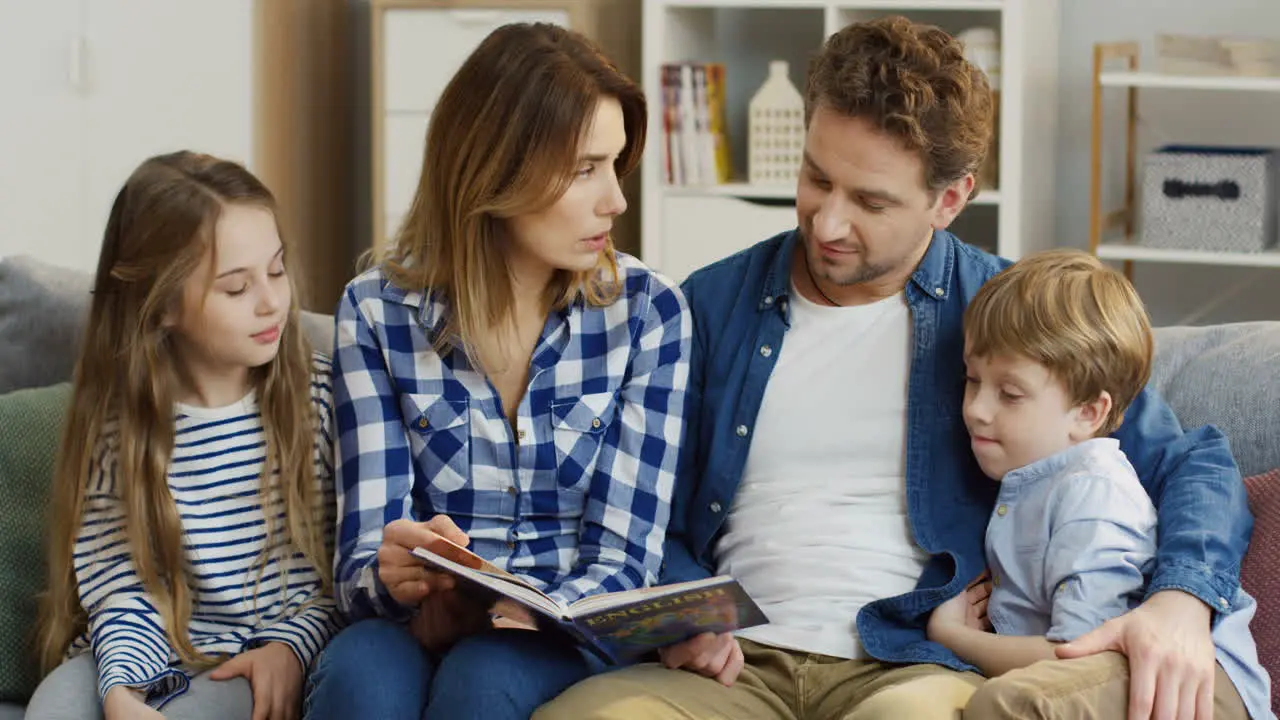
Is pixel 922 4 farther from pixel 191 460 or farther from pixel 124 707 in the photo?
pixel 124 707

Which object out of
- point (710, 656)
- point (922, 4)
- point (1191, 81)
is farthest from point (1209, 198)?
point (710, 656)

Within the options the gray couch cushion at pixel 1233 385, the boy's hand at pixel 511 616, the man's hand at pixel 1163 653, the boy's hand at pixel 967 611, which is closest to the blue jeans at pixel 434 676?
the boy's hand at pixel 511 616

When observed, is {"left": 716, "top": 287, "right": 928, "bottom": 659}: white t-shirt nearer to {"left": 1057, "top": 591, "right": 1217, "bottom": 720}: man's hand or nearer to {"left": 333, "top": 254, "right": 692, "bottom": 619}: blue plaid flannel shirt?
{"left": 333, "top": 254, "right": 692, "bottom": 619}: blue plaid flannel shirt

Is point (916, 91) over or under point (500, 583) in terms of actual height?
over

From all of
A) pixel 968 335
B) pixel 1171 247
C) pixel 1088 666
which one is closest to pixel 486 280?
pixel 968 335

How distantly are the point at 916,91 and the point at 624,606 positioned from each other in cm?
61

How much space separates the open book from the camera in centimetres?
135

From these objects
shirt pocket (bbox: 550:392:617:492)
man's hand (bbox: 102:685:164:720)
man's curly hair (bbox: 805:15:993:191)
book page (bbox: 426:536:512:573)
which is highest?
man's curly hair (bbox: 805:15:993:191)

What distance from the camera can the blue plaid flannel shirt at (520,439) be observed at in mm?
1655

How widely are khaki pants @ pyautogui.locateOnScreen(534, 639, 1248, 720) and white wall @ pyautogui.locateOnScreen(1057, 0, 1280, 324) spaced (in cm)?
248

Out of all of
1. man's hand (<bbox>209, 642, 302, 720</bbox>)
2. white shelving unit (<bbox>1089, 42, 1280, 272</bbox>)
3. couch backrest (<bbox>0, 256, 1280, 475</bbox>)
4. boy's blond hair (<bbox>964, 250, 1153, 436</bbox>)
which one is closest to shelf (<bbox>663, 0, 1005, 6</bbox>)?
white shelving unit (<bbox>1089, 42, 1280, 272</bbox>)

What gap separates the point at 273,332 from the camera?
169 cm

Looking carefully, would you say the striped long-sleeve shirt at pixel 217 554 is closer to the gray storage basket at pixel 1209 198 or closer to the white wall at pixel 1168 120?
the gray storage basket at pixel 1209 198

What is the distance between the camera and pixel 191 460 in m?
1.69
